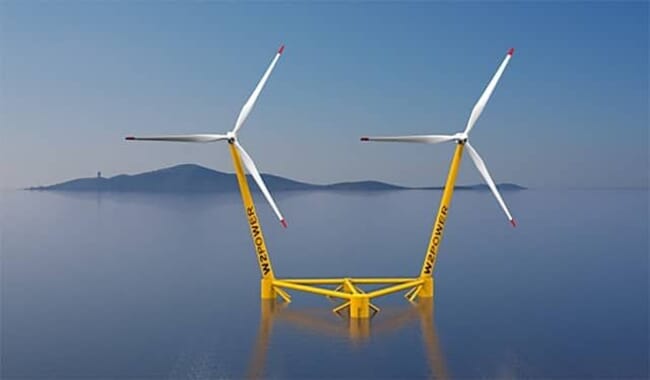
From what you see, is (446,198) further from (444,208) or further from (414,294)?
(414,294)

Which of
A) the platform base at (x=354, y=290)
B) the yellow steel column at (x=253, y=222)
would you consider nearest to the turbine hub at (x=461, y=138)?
the platform base at (x=354, y=290)

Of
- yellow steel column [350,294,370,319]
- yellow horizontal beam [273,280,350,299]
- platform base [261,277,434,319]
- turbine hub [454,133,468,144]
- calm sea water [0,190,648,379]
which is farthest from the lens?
turbine hub [454,133,468,144]

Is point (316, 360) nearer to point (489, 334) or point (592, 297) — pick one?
point (489, 334)

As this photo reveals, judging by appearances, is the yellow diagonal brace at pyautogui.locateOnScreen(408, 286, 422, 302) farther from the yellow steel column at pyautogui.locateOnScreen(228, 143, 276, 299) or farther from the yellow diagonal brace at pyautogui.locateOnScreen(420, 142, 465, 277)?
the yellow steel column at pyautogui.locateOnScreen(228, 143, 276, 299)

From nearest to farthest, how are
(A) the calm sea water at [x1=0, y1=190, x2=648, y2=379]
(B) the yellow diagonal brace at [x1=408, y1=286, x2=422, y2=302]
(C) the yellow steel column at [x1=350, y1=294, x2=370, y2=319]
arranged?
(A) the calm sea water at [x1=0, y1=190, x2=648, y2=379] < (C) the yellow steel column at [x1=350, y1=294, x2=370, y2=319] < (B) the yellow diagonal brace at [x1=408, y1=286, x2=422, y2=302]

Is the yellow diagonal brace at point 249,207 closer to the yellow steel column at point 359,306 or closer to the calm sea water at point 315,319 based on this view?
the calm sea water at point 315,319

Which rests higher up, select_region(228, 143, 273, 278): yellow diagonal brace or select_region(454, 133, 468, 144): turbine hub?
select_region(454, 133, 468, 144): turbine hub

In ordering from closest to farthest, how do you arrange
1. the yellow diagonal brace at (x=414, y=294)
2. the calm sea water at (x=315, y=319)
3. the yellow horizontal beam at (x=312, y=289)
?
the calm sea water at (x=315, y=319) → the yellow horizontal beam at (x=312, y=289) → the yellow diagonal brace at (x=414, y=294)

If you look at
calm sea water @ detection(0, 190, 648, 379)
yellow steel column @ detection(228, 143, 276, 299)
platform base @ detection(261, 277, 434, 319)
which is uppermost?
yellow steel column @ detection(228, 143, 276, 299)

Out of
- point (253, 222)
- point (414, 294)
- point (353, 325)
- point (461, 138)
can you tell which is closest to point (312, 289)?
point (353, 325)

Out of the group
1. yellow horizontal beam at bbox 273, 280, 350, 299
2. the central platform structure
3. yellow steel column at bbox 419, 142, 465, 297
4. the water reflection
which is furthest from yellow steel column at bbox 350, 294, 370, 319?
yellow steel column at bbox 419, 142, 465, 297
